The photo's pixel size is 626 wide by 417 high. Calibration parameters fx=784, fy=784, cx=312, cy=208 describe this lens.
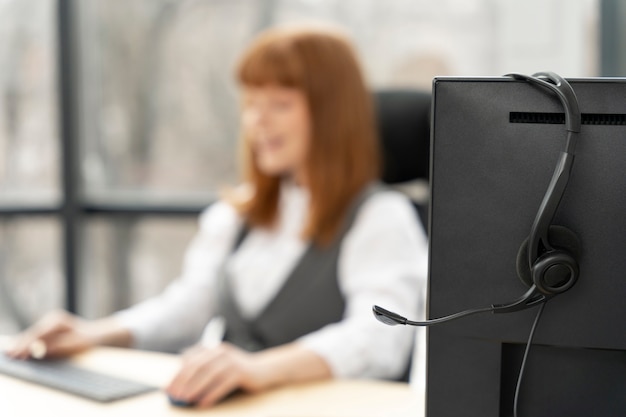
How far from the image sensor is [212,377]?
42.3 inches

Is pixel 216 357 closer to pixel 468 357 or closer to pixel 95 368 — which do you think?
pixel 95 368

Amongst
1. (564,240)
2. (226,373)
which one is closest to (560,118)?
(564,240)

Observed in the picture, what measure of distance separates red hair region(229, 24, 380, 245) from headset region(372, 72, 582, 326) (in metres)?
0.87

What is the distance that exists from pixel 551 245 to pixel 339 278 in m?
0.85

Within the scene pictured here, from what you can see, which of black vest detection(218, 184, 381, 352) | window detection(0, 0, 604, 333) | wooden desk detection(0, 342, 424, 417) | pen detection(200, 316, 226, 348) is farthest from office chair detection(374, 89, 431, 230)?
window detection(0, 0, 604, 333)

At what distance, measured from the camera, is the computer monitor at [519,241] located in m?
0.70

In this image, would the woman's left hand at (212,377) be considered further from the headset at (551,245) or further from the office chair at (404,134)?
the office chair at (404,134)

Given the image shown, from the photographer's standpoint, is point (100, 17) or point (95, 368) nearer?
point (95, 368)

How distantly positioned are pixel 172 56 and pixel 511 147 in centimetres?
224

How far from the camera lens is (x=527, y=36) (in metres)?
2.40

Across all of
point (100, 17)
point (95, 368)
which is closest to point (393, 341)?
point (95, 368)

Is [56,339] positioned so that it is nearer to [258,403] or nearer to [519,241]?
[258,403]

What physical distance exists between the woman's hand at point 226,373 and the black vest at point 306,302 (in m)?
0.33

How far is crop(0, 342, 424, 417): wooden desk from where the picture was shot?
105cm
